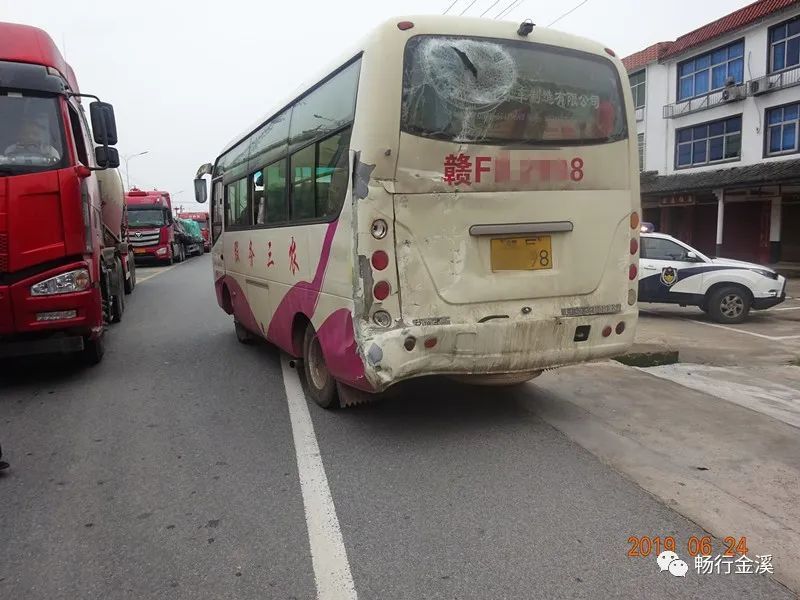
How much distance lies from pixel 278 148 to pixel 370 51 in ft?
6.80

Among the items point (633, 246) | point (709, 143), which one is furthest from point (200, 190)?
point (709, 143)

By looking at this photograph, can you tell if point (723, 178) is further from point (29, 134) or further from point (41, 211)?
point (41, 211)

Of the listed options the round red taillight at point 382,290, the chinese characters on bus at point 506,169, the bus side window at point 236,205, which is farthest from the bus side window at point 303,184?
the bus side window at point 236,205

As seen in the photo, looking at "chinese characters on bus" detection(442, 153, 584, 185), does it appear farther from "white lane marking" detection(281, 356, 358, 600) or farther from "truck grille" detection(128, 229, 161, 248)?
"truck grille" detection(128, 229, 161, 248)

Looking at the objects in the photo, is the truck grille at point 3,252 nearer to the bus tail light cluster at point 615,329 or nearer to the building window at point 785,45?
the bus tail light cluster at point 615,329

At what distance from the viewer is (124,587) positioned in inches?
110

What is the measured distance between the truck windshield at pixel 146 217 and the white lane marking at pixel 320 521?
2222 centimetres

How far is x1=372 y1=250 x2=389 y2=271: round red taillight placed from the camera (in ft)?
13.8

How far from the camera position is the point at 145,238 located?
25.7 meters

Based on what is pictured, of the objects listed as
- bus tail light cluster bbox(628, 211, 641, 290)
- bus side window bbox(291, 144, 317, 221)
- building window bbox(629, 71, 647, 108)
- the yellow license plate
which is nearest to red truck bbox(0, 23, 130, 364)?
bus side window bbox(291, 144, 317, 221)

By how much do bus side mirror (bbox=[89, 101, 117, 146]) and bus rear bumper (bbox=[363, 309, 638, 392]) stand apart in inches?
161

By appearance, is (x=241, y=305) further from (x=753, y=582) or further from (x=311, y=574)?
(x=753, y=582)

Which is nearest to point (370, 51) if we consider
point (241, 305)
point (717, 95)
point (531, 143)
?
point (531, 143)

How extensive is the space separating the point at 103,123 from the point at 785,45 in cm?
2562
